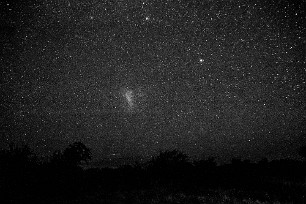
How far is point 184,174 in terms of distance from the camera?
2414 cm

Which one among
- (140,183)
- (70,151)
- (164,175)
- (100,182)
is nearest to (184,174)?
(164,175)

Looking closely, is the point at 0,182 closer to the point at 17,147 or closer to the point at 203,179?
the point at 17,147

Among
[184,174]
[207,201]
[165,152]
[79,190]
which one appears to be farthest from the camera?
[165,152]

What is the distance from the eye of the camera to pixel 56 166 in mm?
18266

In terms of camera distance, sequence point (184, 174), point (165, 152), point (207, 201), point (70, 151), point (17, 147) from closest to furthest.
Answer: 1. point (207, 201)
2. point (17, 147)
3. point (70, 151)
4. point (184, 174)
5. point (165, 152)

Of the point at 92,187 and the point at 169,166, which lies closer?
the point at 92,187

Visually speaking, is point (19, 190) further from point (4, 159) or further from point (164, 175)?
→ point (164, 175)

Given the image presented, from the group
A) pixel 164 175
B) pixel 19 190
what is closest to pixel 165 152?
pixel 164 175

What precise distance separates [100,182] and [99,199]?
687cm

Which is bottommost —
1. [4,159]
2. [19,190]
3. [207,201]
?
[207,201]

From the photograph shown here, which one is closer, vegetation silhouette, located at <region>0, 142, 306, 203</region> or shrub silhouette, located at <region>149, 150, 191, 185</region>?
vegetation silhouette, located at <region>0, 142, 306, 203</region>

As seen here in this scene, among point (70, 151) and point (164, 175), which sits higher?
point (70, 151)

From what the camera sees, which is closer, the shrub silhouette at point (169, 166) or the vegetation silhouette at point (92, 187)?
the vegetation silhouette at point (92, 187)

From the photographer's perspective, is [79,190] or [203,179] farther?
[203,179]
